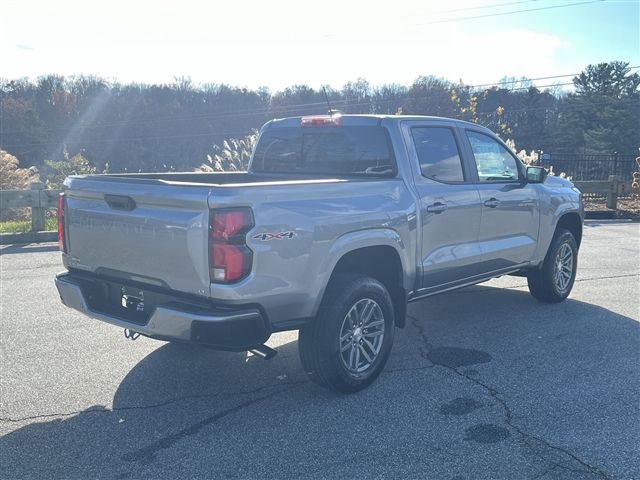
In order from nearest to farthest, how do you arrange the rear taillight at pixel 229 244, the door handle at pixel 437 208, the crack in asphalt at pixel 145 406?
the rear taillight at pixel 229 244 → the crack in asphalt at pixel 145 406 → the door handle at pixel 437 208

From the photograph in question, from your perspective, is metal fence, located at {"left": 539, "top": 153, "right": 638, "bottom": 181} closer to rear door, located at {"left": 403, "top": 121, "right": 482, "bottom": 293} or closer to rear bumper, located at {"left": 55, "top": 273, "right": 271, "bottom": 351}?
rear door, located at {"left": 403, "top": 121, "right": 482, "bottom": 293}

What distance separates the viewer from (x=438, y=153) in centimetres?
533

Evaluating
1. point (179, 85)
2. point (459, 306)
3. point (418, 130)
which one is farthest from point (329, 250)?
point (179, 85)

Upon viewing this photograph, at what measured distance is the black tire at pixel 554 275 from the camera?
6.77 metres

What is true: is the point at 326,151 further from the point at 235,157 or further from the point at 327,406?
the point at 235,157

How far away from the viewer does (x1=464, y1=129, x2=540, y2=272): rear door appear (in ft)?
18.8

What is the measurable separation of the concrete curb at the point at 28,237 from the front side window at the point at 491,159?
8.82 metres

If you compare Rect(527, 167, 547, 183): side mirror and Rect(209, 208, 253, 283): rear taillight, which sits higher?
Rect(527, 167, 547, 183): side mirror

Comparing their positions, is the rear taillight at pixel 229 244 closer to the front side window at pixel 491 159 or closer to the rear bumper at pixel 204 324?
the rear bumper at pixel 204 324

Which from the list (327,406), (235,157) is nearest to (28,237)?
(235,157)

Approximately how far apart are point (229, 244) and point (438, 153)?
2.57 m

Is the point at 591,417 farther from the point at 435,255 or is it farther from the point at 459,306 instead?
the point at 459,306

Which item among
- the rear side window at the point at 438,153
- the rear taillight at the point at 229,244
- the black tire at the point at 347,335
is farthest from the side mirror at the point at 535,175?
the rear taillight at the point at 229,244

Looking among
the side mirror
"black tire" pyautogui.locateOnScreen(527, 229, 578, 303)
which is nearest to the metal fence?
"black tire" pyautogui.locateOnScreen(527, 229, 578, 303)
